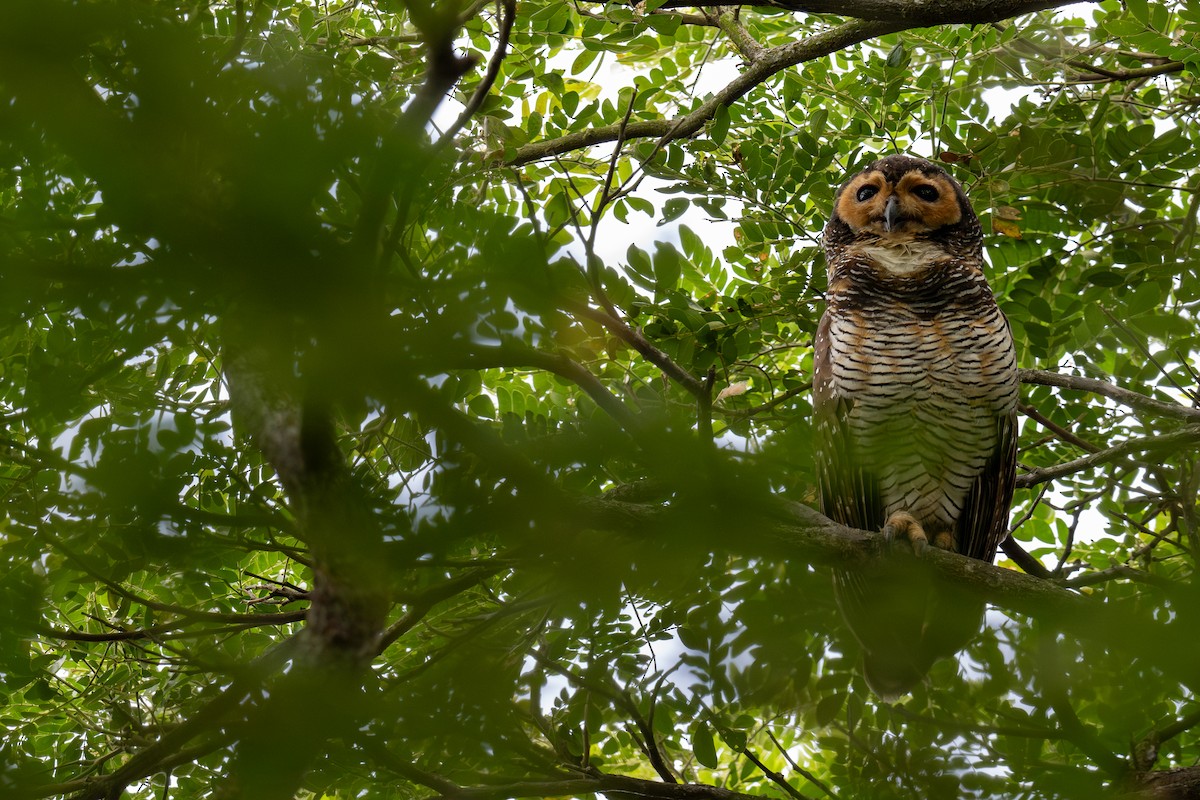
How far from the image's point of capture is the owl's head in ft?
15.3

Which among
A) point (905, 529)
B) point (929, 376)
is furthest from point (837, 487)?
point (929, 376)

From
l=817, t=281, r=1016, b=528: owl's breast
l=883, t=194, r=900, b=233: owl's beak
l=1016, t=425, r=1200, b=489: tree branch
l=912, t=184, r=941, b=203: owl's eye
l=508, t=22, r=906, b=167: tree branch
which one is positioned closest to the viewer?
l=1016, t=425, r=1200, b=489: tree branch

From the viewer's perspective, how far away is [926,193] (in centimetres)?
475

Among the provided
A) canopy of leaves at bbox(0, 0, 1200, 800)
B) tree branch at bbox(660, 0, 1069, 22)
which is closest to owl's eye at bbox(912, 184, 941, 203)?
tree branch at bbox(660, 0, 1069, 22)

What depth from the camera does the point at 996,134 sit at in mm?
4355

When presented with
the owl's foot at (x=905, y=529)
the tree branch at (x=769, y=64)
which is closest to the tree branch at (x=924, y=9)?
the tree branch at (x=769, y=64)

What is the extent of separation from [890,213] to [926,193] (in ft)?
0.96

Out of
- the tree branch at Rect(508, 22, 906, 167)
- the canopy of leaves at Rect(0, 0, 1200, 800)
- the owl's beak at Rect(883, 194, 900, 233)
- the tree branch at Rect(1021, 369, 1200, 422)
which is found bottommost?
the canopy of leaves at Rect(0, 0, 1200, 800)

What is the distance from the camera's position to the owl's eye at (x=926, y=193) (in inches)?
186

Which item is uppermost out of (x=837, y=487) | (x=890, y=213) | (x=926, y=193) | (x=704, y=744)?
(x=926, y=193)

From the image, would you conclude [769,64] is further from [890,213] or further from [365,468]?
[365,468]

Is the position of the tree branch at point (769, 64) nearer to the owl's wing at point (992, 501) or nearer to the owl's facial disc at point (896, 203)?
the owl's facial disc at point (896, 203)

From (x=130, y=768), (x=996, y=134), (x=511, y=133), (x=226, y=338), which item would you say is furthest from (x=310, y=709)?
(x=996, y=134)

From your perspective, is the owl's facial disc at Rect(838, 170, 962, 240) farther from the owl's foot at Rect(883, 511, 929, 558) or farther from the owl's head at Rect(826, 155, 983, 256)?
→ the owl's foot at Rect(883, 511, 929, 558)
